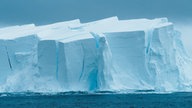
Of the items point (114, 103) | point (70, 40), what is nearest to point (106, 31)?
point (70, 40)

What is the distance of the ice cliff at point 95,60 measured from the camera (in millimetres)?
37750

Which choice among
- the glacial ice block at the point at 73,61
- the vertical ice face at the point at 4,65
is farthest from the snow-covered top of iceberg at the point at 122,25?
the vertical ice face at the point at 4,65

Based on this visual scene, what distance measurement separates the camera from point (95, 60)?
3778 centimetres

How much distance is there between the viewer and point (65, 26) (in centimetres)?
4203

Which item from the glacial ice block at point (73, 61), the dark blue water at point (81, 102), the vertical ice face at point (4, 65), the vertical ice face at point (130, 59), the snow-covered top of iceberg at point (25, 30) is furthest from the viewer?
the snow-covered top of iceberg at point (25, 30)

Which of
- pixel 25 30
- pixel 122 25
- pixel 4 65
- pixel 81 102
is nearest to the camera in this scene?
pixel 81 102

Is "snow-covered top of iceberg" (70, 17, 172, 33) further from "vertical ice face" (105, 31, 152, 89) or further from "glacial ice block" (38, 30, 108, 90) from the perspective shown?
"glacial ice block" (38, 30, 108, 90)

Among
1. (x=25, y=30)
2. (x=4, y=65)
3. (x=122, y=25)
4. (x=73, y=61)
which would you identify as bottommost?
(x=73, y=61)

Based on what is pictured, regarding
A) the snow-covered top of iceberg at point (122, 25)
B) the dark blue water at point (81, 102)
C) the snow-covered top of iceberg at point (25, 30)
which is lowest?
the dark blue water at point (81, 102)

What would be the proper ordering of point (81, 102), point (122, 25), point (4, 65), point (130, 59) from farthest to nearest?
point (122, 25) → point (4, 65) → point (130, 59) → point (81, 102)

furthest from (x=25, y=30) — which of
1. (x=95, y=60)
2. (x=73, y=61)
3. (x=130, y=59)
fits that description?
(x=130, y=59)

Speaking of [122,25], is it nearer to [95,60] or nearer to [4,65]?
[95,60]

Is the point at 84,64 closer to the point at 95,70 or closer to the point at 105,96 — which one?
the point at 95,70

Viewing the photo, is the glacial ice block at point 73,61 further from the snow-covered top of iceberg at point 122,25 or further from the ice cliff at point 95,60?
the snow-covered top of iceberg at point 122,25
